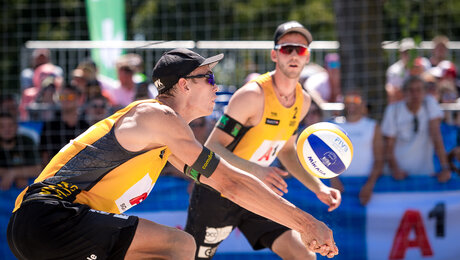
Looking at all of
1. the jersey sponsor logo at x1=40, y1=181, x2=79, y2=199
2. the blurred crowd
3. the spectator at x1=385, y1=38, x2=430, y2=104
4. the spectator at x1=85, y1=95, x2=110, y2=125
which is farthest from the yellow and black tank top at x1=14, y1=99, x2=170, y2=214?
the spectator at x1=385, y1=38, x2=430, y2=104

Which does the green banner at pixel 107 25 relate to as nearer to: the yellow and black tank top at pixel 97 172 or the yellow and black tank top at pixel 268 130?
the yellow and black tank top at pixel 268 130

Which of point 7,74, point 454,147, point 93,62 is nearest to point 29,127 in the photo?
point 93,62

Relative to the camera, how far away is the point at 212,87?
→ 3.46 m

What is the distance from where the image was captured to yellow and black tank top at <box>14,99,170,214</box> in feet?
10.4

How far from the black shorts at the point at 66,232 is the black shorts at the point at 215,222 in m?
1.43

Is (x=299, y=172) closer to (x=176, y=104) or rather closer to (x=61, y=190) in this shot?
(x=176, y=104)

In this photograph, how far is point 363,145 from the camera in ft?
20.8

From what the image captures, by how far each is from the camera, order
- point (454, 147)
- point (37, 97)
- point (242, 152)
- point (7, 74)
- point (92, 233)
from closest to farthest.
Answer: point (92, 233), point (242, 152), point (454, 147), point (37, 97), point (7, 74)

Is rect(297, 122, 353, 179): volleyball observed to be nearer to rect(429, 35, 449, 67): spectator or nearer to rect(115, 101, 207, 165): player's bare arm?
rect(115, 101, 207, 165): player's bare arm

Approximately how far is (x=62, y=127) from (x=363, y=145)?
327 centimetres

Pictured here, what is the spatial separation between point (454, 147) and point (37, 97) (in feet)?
16.3

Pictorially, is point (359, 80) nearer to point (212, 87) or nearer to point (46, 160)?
point (46, 160)

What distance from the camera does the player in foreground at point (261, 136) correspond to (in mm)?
4375

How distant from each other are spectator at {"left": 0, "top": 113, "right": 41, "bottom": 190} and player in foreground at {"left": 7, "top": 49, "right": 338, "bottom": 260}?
10.6 ft
